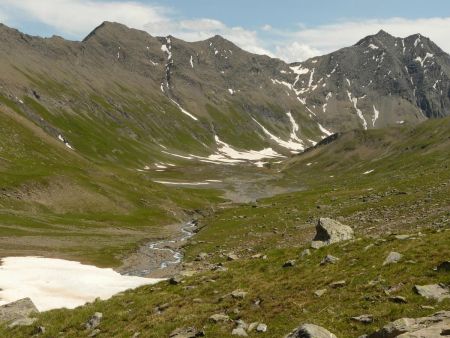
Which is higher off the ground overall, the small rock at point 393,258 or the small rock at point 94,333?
the small rock at point 393,258

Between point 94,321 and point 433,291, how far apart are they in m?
19.3

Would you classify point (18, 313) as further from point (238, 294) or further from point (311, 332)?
point (311, 332)

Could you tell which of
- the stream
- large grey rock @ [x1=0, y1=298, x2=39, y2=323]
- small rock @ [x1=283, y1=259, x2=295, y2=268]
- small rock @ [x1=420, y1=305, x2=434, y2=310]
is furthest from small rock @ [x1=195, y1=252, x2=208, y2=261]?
small rock @ [x1=420, y1=305, x2=434, y2=310]

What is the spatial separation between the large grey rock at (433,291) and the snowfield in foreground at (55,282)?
3271cm

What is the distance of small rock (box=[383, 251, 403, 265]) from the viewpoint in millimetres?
27094

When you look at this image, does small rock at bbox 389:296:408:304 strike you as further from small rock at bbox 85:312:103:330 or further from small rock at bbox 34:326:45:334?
small rock at bbox 34:326:45:334

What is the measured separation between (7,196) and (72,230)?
69.2 feet

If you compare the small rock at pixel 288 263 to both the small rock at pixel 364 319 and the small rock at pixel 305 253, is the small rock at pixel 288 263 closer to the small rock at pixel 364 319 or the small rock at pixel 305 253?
the small rock at pixel 305 253

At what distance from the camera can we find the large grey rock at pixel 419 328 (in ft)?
49.8

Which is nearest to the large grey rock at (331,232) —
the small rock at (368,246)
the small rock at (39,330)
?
the small rock at (368,246)

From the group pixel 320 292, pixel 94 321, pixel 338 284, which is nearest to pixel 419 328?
pixel 320 292

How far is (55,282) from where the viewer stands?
53188 millimetres

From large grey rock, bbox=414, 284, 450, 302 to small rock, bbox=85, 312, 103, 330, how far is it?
18.3 m

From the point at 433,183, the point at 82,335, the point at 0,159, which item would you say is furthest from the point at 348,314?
the point at 0,159
